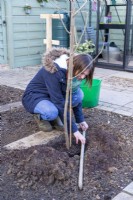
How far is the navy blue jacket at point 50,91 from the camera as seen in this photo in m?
2.54

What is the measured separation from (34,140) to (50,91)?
51 cm

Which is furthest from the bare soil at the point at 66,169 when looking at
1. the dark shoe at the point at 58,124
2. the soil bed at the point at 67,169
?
the dark shoe at the point at 58,124

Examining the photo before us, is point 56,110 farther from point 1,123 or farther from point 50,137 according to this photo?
point 1,123

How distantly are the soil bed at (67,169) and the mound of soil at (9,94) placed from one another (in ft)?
3.80

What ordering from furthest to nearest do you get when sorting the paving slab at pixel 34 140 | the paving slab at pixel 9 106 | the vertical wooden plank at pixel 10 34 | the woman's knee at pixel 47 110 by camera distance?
1. the vertical wooden plank at pixel 10 34
2. the paving slab at pixel 9 106
3. the woman's knee at pixel 47 110
4. the paving slab at pixel 34 140

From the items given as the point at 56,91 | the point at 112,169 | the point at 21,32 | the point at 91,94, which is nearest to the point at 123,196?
the point at 112,169

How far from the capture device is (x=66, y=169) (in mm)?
2256

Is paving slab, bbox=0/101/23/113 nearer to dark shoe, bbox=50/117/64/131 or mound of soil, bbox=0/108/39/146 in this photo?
mound of soil, bbox=0/108/39/146

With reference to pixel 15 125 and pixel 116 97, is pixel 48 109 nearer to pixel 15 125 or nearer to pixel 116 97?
pixel 15 125

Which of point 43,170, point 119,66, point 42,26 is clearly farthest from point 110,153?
point 42,26

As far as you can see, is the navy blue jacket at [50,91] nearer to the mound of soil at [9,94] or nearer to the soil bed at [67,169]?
the soil bed at [67,169]

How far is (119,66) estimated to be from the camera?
6.44m

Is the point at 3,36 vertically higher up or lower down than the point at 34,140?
higher up

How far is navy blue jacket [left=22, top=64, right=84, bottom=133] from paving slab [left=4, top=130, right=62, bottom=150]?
0.24 meters
